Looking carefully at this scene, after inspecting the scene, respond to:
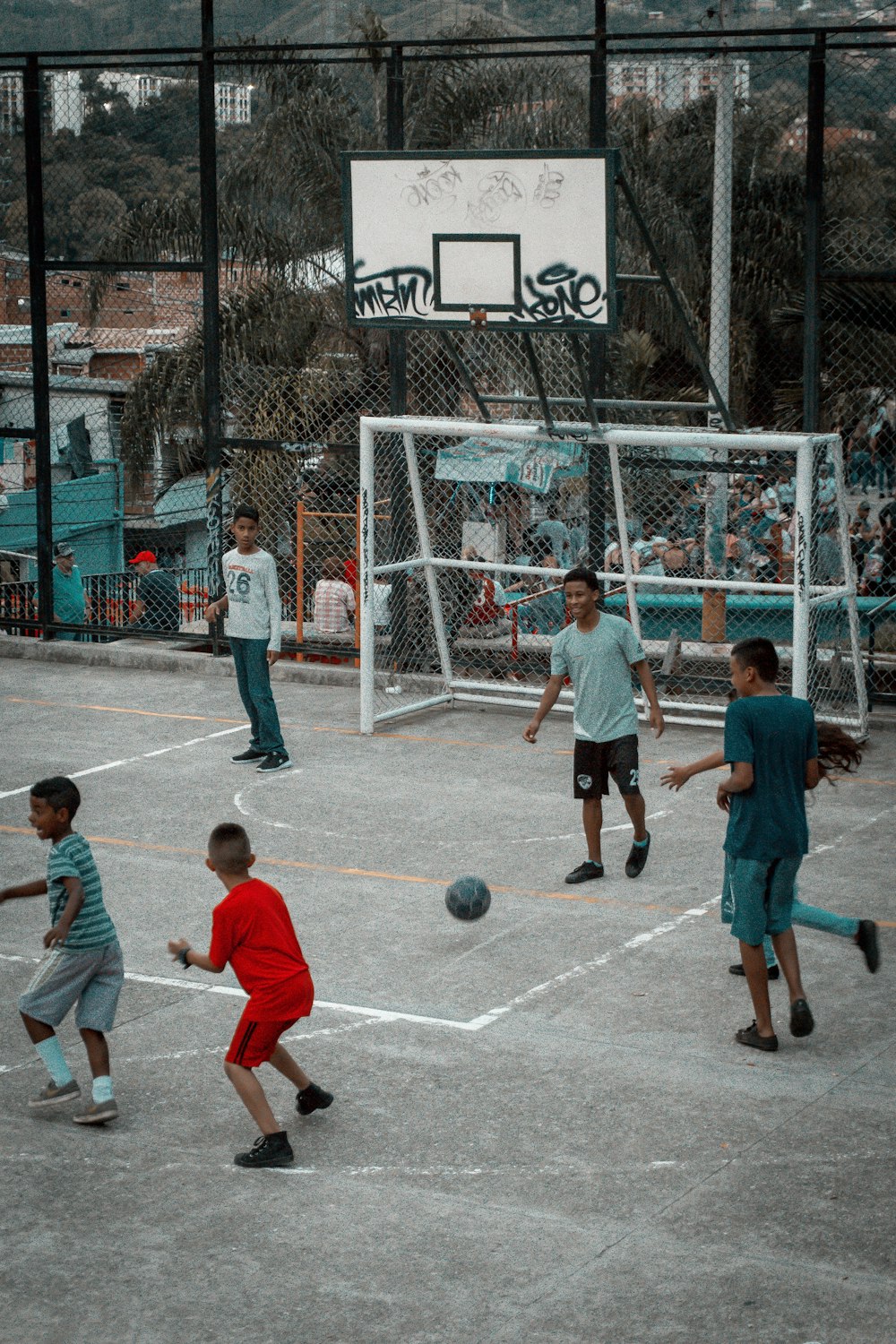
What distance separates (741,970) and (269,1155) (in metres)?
2.97

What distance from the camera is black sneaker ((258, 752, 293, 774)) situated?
41.8 ft

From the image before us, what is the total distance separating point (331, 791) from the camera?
12203mm

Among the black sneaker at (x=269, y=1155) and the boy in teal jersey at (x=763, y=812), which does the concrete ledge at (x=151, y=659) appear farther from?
the black sneaker at (x=269, y=1155)

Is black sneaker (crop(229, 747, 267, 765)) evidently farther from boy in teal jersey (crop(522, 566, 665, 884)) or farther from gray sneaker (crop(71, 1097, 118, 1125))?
gray sneaker (crop(71, 1097, 118, 1125))

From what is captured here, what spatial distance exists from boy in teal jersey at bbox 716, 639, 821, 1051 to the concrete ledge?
8459 mm

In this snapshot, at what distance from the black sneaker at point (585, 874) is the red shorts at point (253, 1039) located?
3731 mm

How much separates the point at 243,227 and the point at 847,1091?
11.6m

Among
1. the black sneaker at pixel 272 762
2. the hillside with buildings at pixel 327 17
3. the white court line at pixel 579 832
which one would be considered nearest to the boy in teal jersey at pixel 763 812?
the white court line at pixel 579 832

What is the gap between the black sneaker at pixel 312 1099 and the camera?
6898 millimetres

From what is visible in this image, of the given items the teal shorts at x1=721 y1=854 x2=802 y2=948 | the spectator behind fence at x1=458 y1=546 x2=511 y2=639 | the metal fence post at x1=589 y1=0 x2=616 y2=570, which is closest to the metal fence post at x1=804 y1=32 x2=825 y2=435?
the metal fence post at x1=589 y1=0 x2=616 y2=570

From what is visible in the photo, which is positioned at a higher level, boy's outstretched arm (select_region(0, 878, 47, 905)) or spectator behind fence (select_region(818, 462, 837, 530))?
spectator behind fence (select_region(818, 462, 837, 530))

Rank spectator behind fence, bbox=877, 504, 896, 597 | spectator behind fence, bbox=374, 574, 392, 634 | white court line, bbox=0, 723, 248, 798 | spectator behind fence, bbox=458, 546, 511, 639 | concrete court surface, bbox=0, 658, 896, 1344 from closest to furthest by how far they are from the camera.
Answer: concrete court surface, bbox=0, 658, 896, 1344
white court line, bbox=0, 723, 248, 798
spectator behind fence, bbox=877, 504, 896, 597
spectator behind fence, bbox=458, 546, 511, 639
spectator behind fence, bbox=374, 574, 392, 634

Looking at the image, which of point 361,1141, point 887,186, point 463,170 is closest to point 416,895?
point 361,1141

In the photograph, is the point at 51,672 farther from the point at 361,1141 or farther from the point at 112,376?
the point at 361,1141
